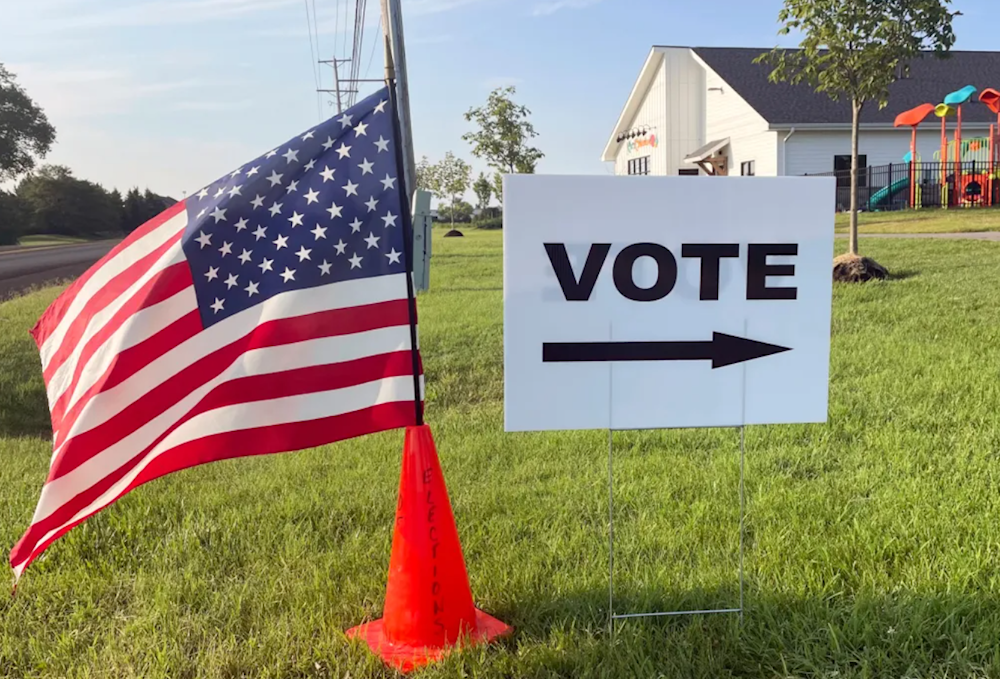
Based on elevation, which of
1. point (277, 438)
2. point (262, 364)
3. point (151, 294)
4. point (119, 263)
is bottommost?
point (277, 438)

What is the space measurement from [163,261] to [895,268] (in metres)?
11.2

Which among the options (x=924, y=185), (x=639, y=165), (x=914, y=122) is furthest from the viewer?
(x=639, y=165)

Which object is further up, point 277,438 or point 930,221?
point 930,221

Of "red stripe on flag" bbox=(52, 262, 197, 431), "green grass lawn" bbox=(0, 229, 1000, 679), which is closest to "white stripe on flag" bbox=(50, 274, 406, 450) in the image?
"red stripe on flag" bbox=(52, 262, 197, 431)

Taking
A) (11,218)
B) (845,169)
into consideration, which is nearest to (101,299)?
(845,169)

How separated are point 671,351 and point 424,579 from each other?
1155 mm

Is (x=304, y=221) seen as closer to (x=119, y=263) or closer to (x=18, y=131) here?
(x=119, y=263)

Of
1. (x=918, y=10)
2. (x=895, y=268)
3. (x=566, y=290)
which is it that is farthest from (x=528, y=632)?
(x=918, y=10)

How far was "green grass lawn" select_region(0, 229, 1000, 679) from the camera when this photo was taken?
260cm

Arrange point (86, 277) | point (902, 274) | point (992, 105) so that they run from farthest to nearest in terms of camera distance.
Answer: point (992, 105) → point (902, 274) → point (86, 277)

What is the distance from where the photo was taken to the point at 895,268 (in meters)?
11.4

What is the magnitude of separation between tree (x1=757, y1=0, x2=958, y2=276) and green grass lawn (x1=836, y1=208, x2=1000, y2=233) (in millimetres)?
6881

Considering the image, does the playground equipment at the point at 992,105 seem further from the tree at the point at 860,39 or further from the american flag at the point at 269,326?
the american flag at the point at 269,326

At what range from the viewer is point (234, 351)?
263 centimetres
